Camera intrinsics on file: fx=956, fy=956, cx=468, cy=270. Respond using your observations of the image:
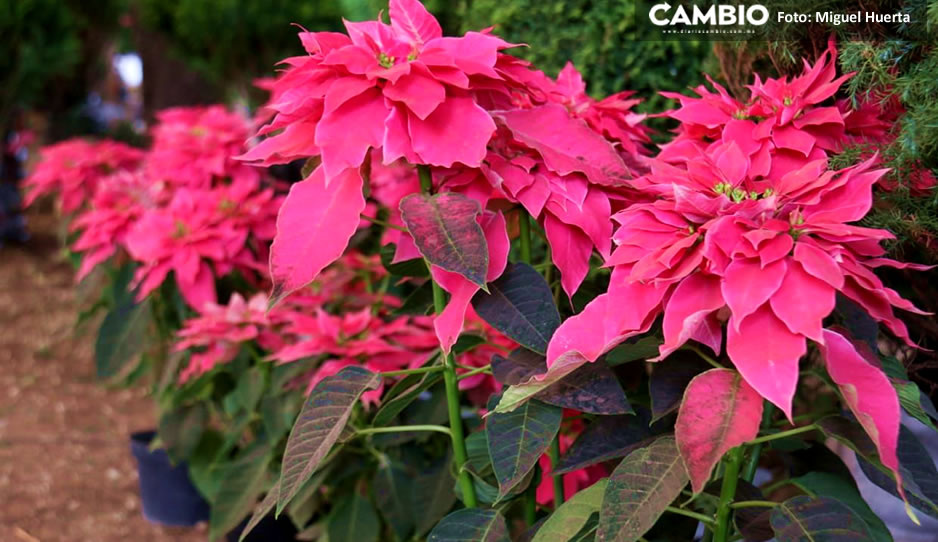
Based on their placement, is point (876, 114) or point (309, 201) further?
point (876, 114)

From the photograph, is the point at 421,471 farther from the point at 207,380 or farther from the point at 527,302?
the point at 527,302

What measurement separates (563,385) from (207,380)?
0.95 metres

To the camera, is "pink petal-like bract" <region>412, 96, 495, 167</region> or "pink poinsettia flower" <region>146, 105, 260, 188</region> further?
"pink poinsettia flower" <region>146, 105, 260, 188</region>

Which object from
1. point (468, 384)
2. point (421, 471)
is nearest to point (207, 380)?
point (421, 471)

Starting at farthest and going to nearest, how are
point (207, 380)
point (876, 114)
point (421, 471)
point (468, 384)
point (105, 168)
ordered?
1. point (105, 168)
2. point (207, 380)
3. point (421, 471)
4. point (468, 384)
5. point (876, 114)

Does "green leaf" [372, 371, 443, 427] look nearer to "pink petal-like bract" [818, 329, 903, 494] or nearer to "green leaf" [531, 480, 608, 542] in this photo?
"green leaf" [531, 480, 608, 542]

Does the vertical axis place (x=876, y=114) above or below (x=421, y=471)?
above

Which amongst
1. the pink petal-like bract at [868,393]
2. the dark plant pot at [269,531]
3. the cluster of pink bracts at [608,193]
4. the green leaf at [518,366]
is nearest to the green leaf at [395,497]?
the cluster of pink bracts at [608,193]

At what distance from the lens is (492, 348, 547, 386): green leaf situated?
3.25 ft

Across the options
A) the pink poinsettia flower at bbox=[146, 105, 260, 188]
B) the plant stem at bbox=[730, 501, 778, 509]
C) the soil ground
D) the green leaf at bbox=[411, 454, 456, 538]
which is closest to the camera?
the plant stem at bbox=[730, 501, 778, 509]

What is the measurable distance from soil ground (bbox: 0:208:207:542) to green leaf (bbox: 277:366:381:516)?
1.28m

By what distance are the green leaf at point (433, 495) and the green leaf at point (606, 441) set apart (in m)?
0.42

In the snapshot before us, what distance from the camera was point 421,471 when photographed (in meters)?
1.55

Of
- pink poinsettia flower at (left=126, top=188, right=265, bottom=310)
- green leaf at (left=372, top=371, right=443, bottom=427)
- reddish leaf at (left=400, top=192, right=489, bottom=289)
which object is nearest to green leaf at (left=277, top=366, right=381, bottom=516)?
green leaf at (left=372, top=371, right=443, bottom=427)
